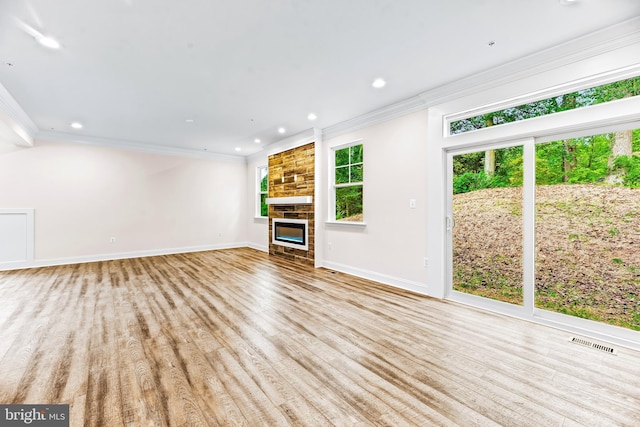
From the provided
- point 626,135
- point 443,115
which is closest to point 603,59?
point 626,135

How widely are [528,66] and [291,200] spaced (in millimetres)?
4270

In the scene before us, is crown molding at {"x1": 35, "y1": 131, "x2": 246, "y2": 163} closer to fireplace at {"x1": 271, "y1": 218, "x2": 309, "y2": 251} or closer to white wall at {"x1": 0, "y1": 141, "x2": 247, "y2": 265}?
white wall at {"x1": 0, "y1": 141, "x2": 247, "y2": 265}

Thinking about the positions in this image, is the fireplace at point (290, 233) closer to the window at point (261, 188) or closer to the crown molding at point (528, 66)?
the window at point (261, 188)

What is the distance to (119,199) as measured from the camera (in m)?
6.27

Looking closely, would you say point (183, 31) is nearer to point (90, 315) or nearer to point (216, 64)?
point (216, 64)

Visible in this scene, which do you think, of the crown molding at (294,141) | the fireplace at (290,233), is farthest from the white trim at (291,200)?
the crown molding at (294,141)

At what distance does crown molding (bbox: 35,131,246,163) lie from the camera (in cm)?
554

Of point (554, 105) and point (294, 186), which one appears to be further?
point (294, 186)

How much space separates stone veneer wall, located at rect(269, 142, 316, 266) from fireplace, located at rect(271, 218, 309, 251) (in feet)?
0.29

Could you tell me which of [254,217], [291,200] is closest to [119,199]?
[254,217]

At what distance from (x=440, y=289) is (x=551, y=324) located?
3.65 feet

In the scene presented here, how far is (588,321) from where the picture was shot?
2604mm

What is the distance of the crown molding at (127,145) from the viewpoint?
18.2 feet

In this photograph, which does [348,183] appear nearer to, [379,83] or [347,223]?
[347,223]
